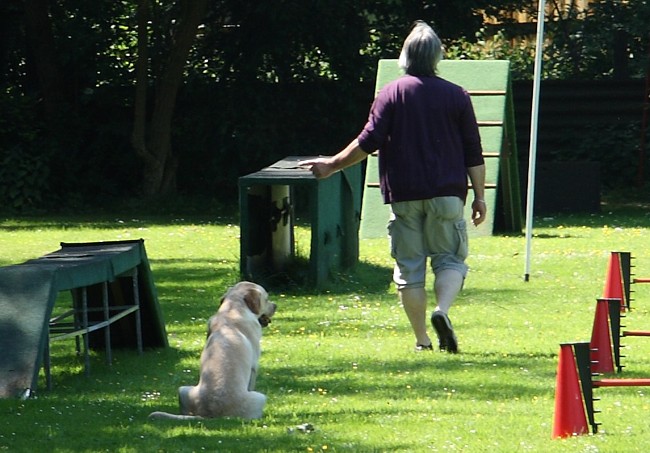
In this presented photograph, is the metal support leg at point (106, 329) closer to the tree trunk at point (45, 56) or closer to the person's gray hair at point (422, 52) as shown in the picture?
the person's gray hair at point (422, 52)

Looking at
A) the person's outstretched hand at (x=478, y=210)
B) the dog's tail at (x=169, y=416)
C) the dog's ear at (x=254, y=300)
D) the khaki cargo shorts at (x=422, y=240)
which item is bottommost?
the dog's tail at (x=169, y=416)

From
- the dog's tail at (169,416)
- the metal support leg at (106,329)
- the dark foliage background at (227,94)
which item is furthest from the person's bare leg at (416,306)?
the dark foliage background at (227,94)

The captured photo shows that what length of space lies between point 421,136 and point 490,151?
9.04 m

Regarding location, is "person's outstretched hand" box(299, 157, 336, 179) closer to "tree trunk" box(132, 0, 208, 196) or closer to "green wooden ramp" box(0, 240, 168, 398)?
"green wooden ramp" box(0, 240, 168, 398)

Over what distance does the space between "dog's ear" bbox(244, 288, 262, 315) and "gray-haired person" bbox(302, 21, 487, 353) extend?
58.9 inches

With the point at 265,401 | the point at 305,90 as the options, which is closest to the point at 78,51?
the point at 305,90

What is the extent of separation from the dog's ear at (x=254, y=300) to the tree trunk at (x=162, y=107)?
1487cm

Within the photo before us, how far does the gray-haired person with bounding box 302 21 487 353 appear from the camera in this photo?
28.6 feet

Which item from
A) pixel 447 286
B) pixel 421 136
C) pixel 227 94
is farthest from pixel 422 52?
pixel 227 94

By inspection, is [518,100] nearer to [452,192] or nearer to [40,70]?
[40,70]

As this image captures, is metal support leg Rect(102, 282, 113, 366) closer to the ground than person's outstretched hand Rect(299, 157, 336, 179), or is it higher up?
closer to the ground

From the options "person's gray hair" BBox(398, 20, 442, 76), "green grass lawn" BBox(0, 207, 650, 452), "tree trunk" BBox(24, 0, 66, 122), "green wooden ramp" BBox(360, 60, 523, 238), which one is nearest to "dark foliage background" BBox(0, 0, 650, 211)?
"tree trunk" BBox(24, 0, 66, 122)

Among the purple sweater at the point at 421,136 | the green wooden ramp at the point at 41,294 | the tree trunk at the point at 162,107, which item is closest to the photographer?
the green wooden ramp at the point at 41,294

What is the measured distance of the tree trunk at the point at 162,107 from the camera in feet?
72.8
